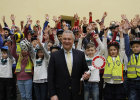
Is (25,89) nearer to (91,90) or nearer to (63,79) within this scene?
(91,90)

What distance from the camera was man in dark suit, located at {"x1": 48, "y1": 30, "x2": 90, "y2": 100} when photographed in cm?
265

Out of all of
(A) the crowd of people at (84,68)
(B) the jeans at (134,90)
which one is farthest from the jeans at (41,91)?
(B) the jeans at (134,90)

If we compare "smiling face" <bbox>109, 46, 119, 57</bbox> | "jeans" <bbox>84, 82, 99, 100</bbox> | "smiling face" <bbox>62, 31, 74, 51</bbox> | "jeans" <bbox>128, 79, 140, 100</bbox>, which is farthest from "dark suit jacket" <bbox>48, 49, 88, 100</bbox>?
"jeans" <bbox>128, 79, 140, 100</bbox>

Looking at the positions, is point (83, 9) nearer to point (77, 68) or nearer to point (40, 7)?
point (40, 7)

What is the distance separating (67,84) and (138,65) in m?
1.93

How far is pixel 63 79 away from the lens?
2672mm

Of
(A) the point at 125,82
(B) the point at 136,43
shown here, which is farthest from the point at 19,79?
(B) the point at 136,43

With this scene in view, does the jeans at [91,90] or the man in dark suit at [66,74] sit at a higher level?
the man in dark suit at [66,74]

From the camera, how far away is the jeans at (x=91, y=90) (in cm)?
380

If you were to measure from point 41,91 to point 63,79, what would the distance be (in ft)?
5.25

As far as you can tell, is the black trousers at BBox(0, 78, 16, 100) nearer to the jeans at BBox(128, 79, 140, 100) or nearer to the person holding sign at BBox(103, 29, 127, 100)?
the person holding sign at BBox(103, 29, 127, 100)

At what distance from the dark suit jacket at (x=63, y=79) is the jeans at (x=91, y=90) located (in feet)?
3.57

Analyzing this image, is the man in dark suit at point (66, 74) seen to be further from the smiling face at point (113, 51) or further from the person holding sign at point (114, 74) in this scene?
the smiling face at point (113, 51)

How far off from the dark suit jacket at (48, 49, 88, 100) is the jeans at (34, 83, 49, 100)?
1424 mm
